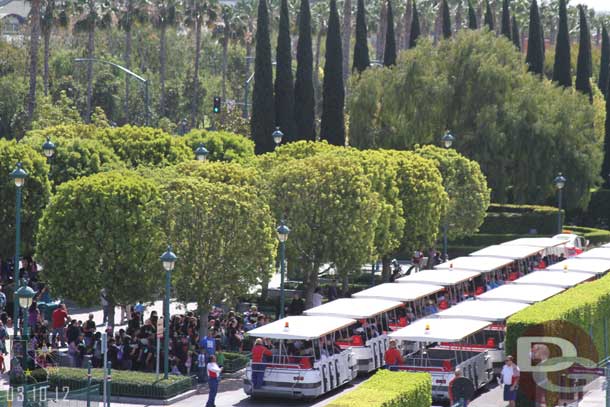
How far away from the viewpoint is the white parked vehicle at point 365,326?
122 ft

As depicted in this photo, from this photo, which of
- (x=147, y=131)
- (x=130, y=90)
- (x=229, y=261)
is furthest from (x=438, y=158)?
(x=130, y=90)

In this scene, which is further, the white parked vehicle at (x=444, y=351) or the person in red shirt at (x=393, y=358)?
the person in red shirt at (x=393, y=358)

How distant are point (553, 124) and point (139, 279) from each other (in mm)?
38050

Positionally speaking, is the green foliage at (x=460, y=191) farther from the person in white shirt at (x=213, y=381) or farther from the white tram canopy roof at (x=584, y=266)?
the person in white shirt at (x=213, y=381)

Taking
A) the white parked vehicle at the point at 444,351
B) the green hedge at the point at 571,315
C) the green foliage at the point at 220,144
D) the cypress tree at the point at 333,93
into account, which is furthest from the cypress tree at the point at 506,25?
the white parked vehicle at the point at 444,351

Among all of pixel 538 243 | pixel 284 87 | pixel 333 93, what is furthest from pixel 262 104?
pixel 538 243

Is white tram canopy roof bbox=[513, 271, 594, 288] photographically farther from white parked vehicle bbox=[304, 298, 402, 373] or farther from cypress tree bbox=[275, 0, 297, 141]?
cypress tree bbox=[275, 0, 297, 141]

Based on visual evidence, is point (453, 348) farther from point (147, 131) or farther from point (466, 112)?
point (466, 112)

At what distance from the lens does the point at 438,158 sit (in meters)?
60.3

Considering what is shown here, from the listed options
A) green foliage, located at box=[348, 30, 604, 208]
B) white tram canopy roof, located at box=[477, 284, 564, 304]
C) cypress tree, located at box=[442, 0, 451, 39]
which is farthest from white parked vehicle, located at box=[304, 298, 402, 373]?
cypress tree, located at box=[442, 0, 451, 39]

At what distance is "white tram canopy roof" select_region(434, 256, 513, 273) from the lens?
4631 centimetres

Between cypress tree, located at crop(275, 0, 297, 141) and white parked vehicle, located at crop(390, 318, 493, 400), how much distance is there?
36434 millimetres

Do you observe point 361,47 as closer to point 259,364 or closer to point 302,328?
point 302,328

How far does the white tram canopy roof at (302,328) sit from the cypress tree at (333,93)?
38.2 meters
